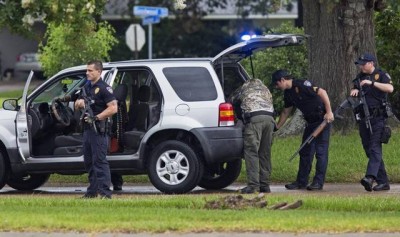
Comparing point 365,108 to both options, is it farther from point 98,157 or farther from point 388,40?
point 388,40

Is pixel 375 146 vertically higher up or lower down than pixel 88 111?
lower down

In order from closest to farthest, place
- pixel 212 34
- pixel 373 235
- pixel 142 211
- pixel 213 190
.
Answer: pixel 373 235, pixel 142 211, pixel 213 190, pixel 212 34

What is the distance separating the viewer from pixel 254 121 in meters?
14.8

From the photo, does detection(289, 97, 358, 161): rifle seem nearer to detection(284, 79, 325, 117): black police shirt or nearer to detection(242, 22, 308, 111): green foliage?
detection(284, 79, 325, 117): black police shirt

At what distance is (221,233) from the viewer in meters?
10.4

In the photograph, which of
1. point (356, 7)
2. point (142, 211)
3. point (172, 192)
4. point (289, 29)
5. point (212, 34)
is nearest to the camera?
point (142, 211)

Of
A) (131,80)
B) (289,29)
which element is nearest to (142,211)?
(131,80)

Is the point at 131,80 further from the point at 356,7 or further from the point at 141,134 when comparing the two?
the point at 356,7

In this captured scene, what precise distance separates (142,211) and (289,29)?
12401 millimetres

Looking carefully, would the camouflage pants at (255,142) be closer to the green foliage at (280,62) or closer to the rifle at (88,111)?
the rifle at (88,111)

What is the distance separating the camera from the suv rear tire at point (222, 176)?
15844 millimetres

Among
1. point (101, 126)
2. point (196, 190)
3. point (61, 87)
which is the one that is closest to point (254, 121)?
point (196, 190)

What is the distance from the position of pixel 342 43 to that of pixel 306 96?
4.02 m

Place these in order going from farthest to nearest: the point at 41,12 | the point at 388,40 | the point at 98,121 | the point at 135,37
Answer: the point at 135,37, the point at 388,40, the point at 98,121, the point at 41,12
